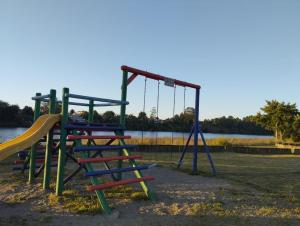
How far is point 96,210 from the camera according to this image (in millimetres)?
4965

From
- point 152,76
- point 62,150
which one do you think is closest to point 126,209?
point 62,150

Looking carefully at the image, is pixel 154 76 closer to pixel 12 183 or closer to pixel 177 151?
pixel 12 183

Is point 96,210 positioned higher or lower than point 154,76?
lower

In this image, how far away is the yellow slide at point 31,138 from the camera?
17.5 ft

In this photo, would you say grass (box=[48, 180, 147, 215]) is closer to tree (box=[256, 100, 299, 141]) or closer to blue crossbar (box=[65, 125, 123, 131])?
blue crossbar (box=[65, 125, 123, 131])

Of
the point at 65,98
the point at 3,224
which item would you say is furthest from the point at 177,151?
A: the point at 3,224

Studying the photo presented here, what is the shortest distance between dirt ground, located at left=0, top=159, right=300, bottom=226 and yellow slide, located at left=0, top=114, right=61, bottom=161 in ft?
2.92

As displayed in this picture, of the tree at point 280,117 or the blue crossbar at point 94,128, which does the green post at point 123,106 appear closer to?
the blue crossbar at point 94,128

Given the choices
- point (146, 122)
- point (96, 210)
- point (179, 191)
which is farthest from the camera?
point (146, 122)

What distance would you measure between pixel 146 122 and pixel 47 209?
238 inches

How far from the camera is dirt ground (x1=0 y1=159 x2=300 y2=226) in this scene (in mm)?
4578

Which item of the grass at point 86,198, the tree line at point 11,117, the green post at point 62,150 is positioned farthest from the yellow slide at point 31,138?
the tree line at point 11,117

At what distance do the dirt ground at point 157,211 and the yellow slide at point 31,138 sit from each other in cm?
89

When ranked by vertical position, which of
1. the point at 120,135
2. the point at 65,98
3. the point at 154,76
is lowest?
the point at 120,135
